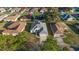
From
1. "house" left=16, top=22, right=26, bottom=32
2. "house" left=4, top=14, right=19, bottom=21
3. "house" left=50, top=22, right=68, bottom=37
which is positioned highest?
"house" left=4, top=14, right=19, bottom=21

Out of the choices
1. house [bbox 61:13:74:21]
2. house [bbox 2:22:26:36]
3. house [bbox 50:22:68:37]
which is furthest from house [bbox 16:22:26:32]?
house [bbox 61:13:74:21]

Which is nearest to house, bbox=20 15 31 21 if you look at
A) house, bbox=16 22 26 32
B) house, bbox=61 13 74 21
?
house, bbox=16 22 26 32

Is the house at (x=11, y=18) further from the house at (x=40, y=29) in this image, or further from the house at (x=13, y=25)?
the house at (x=40, y=29)

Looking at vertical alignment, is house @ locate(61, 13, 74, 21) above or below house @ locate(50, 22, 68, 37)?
above

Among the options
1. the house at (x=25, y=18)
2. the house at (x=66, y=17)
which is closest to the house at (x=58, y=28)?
the house at (x=66, y=17)

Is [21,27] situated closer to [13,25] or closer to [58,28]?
[13,25]

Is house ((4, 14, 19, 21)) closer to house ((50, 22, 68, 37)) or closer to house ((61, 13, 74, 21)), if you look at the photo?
house ((50, 22, 68, 37))
